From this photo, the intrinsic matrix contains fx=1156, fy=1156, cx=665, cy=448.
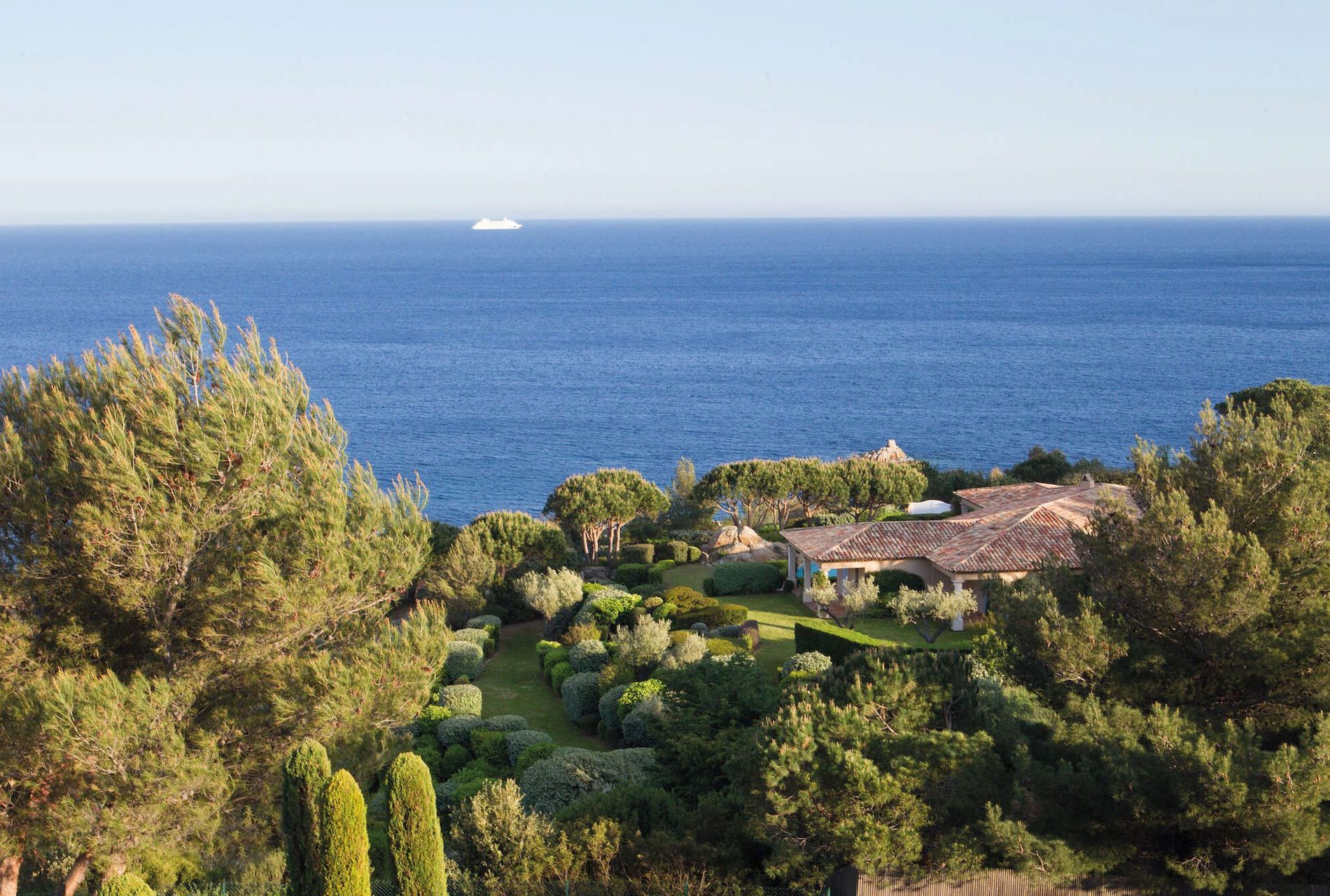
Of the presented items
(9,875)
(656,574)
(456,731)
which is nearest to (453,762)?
(456,731)

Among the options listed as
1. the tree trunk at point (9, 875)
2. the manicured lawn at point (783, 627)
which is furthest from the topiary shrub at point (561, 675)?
the tree trunk at point (9, 875)

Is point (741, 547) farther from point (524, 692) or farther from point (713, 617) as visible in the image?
point (524, 692)

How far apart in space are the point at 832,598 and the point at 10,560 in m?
23.1

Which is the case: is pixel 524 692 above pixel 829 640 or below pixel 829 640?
below

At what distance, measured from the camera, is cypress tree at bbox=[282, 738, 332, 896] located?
14.1 meters

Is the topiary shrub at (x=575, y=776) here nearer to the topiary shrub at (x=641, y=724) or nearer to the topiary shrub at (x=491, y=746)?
the topiary shrub at (x=641, y=724)

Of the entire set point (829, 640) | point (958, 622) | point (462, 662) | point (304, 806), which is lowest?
point (462, 662)

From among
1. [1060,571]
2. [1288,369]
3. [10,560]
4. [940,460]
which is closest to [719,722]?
[1060,571]

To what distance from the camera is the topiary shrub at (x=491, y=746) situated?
82.4 feet

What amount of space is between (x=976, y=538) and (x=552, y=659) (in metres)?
13.2

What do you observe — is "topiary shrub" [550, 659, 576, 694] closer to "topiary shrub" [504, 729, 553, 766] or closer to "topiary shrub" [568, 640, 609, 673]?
"topiary shrub" [568, 640, 609, 673]

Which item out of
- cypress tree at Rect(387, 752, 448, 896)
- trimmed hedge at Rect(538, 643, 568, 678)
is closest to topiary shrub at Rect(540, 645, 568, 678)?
trimmed hedge at Rect(538, 643, 568, 678)

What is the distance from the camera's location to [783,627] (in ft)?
109

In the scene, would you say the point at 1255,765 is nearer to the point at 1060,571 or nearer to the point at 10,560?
the point at 1060,571
